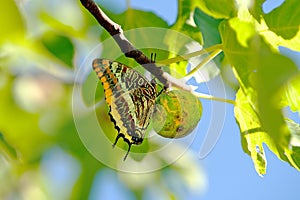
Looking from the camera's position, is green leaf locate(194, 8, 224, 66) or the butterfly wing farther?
green leaf locate(194, 8, 224, 66)

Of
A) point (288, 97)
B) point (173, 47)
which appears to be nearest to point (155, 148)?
point (173, 47)

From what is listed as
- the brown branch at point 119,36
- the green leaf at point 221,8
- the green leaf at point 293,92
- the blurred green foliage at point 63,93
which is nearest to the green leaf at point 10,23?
the blurred green foliage at point 63,93

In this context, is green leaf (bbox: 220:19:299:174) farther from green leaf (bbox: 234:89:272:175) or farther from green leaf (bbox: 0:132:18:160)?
green leaf (bbox: 0:132:18:160)

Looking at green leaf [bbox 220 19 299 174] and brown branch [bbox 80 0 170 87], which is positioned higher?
brown branch [bbox 80 0 170 87]

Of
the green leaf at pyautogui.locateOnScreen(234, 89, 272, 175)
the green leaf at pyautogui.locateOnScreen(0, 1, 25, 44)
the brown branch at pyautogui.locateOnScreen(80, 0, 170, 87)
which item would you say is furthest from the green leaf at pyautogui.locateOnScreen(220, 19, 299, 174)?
the green leaf at pyautogui.locateOnScreen(0, 1, 25, 44)

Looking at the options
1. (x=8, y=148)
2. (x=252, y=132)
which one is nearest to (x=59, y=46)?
(x=8, y=148)
